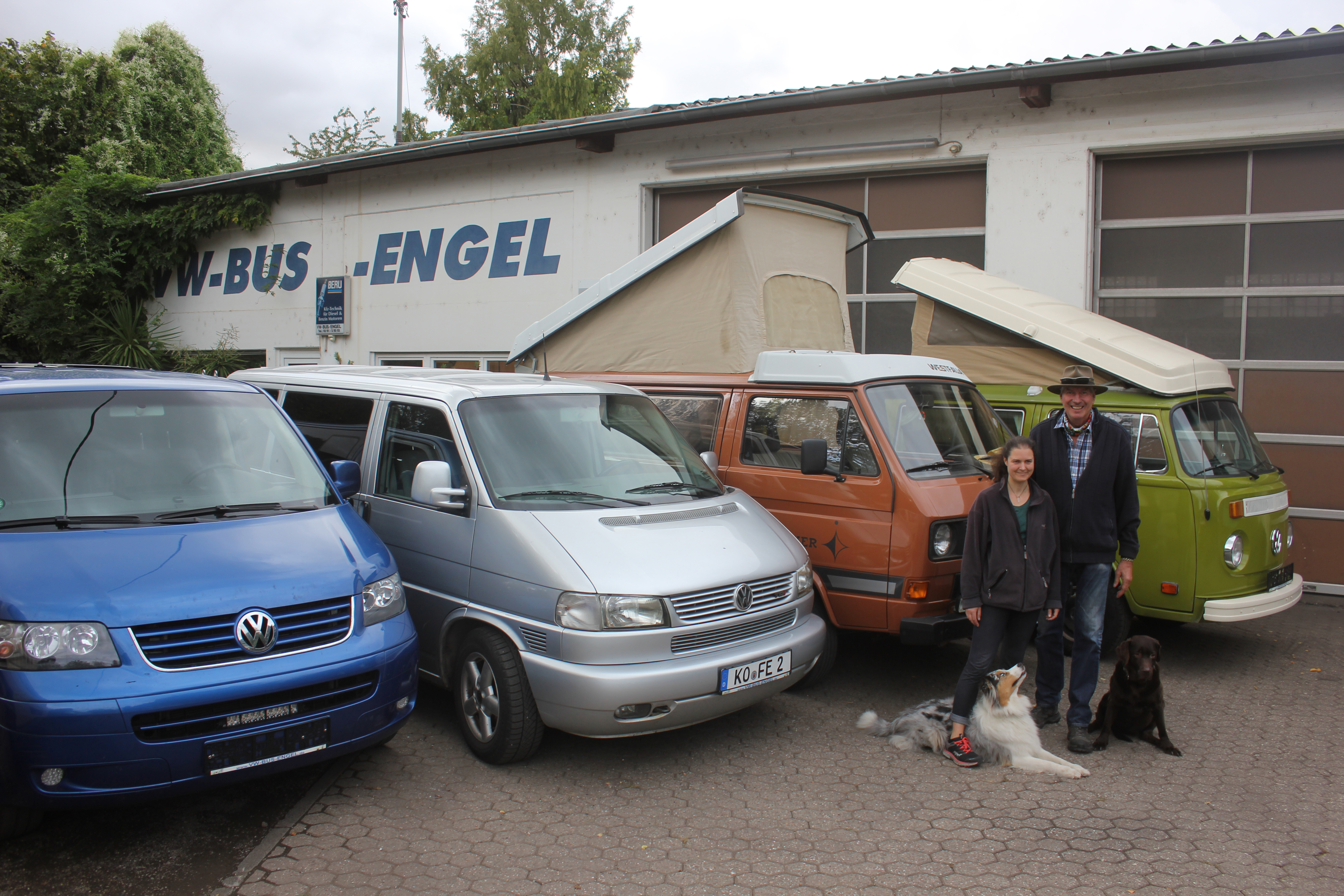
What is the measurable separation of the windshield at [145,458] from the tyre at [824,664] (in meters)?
2.99

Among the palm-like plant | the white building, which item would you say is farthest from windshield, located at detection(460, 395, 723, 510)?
the palm-like plant

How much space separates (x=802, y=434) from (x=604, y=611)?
225 cm

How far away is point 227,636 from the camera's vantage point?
11.9ft

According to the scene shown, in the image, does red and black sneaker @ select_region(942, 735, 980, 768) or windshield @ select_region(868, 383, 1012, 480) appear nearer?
red and black sneaker @ select_region(942, 735, 980, 768)

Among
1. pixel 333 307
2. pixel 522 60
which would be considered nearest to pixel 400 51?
pixel 522 60

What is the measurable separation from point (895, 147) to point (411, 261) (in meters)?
7.85

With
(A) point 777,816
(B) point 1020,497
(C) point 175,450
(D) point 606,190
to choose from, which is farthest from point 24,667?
(D) point 606,190

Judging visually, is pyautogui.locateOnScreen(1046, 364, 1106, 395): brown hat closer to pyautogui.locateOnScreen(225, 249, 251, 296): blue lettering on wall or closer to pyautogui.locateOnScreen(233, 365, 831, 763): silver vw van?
pyautogui.locateOnScreen(233, 365, 831, 763): silver vw van

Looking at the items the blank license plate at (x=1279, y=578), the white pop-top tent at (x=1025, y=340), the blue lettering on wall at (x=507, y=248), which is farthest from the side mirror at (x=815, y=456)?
the blue lettering on wall at (x=507, y=248)

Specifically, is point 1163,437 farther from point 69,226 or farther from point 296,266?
point 69,226

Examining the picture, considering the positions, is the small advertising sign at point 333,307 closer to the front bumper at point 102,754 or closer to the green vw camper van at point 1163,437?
the green vw camper van at point 1163,437

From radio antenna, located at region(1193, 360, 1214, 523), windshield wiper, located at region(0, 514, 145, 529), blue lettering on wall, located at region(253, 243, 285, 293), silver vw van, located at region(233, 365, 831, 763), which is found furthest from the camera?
blue lettering on wall, located at region(253, 243, 285, 293)

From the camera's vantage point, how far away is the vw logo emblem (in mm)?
3654

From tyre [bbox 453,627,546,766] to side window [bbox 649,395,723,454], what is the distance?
2244 millimetres
